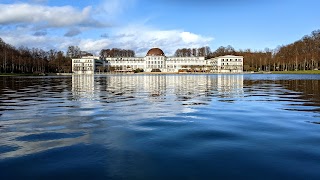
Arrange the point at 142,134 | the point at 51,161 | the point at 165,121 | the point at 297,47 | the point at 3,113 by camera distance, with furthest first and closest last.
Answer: the point at 297,47 < the point at 3,113 < the point at 165,121 < the point at 142,134 < the point at 51,161

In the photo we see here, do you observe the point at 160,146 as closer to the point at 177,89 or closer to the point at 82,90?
the point at 82,90

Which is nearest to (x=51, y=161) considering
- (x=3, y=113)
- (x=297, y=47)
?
(x=3, y=113)

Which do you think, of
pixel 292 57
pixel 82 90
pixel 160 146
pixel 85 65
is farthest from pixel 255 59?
pixel 160 146

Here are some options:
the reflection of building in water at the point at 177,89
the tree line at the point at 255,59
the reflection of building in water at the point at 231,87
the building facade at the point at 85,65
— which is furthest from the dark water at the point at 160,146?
the building facade at the point at 85,65

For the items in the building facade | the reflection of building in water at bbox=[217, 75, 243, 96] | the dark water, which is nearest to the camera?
the dark water

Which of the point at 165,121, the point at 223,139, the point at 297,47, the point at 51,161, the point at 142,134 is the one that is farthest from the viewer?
the point at 297,47

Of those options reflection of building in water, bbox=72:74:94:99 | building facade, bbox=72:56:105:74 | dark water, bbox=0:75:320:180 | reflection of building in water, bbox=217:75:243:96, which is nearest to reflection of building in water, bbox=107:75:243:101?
reflection of building in water, bbox=217:75:243:96

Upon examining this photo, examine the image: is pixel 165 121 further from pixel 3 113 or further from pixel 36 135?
pixel 3 113

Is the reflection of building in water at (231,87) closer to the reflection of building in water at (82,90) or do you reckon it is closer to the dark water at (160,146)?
the reflection of building in water at (82,90)

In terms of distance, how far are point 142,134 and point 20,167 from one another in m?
3.61

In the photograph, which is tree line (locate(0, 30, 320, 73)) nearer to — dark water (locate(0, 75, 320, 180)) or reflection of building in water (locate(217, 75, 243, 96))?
reflection of building in water (locate(217, 75, 243, 96))

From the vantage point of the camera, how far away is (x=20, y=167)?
602cm

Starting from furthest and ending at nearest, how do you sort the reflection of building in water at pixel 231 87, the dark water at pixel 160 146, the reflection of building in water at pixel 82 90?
the reflection of building in water at pixel 231 87, the reflection of building in water at pixel 82 90, the dark water at pixel 160 146

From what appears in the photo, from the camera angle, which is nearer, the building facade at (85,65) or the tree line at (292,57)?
the tree line at (292,57)
